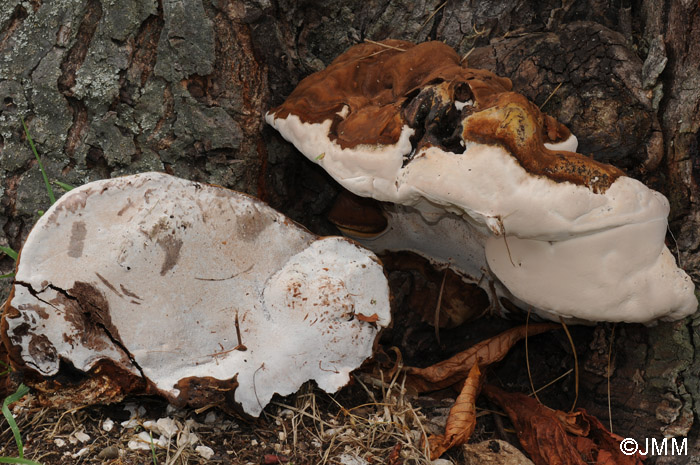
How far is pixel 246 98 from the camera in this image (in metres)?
2.71

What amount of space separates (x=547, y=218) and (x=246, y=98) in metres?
1.44

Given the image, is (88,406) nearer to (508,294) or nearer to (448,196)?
(448,196)

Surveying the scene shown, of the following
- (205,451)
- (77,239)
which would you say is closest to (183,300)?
(77,239)

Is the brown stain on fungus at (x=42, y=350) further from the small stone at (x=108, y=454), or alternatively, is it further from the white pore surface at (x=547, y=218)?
the white pore surface at (x=547, y=218)

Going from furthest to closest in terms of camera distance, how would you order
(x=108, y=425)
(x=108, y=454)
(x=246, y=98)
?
(x=246, y=98)
(x=108, y=425)
(x=108, y=454)

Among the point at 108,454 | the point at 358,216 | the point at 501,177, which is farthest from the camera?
the point at 358,216

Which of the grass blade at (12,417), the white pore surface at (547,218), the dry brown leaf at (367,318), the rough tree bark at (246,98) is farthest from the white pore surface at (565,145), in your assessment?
the grass blade at (12,417)

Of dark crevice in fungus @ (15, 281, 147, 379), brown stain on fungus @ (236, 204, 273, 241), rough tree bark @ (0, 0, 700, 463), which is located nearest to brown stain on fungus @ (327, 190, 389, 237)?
rough tree bark @ (0, 0, 700, 463)

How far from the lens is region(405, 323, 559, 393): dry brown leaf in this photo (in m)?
2.77

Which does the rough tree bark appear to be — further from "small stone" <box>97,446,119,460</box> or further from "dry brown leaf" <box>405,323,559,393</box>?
"small stone" <box>97,446,119,460</box>

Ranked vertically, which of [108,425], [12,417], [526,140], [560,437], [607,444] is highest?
[526,140]

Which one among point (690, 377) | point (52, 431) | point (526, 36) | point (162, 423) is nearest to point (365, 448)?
point (162, 423)

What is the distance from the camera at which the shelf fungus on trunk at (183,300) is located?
6.84ft

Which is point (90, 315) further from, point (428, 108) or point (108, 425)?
point (428, 108)
